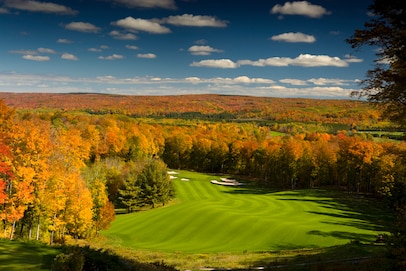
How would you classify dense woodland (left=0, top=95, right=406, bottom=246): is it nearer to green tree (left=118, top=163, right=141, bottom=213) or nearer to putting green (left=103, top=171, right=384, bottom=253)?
green tree (left=118, top=163, right=141, bottom=213)

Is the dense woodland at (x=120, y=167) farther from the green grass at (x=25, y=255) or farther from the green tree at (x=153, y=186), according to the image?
the green grass at (x=25, y=255)

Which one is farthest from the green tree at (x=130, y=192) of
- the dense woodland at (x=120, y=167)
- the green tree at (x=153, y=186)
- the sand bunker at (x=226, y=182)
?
the sand bunker at (x=226, y=182)

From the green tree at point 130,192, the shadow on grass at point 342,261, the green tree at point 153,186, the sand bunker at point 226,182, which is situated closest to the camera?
the shadow on grass at point 342,261

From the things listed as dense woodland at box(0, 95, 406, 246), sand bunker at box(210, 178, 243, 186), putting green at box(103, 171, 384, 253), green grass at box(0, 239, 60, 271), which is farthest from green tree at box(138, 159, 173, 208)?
green grass at box(0, 239, 60, 271)

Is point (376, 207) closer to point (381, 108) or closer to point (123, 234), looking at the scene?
point (123, 234)

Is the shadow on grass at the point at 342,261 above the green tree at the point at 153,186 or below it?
above

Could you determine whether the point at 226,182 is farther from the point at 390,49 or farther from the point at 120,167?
the point at 390,49
